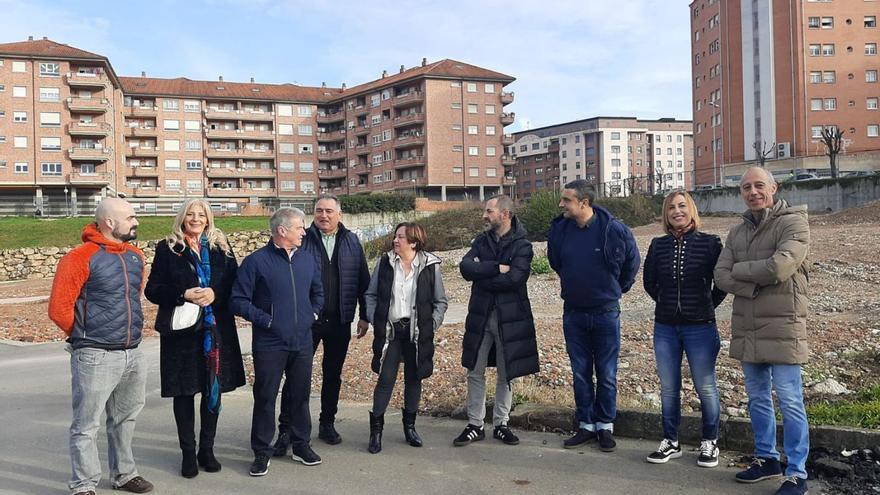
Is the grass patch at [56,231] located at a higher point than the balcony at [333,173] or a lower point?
lower

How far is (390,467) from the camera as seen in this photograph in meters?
5.24

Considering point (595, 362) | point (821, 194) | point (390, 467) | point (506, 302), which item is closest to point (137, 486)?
point (390, 467)

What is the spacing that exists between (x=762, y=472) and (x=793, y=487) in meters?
0.31

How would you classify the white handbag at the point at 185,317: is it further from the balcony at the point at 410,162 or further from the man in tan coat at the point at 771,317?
the balcony at the point at 410,162

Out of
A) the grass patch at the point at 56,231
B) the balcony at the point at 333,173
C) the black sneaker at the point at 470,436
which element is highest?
the balcony at the point at 333,173

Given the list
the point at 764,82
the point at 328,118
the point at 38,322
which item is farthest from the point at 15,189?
the point at 764,82

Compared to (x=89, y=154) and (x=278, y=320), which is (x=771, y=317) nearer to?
(x=278, y=320)

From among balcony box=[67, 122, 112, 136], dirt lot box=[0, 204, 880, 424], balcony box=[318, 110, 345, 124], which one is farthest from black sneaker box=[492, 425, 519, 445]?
balcony box=[318, 110, 345, 124]

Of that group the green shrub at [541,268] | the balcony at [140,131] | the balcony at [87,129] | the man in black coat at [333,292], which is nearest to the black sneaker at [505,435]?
the man in black coat at [333,292]

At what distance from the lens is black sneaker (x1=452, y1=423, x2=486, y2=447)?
5703 millimetres

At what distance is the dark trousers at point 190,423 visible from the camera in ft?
17.0

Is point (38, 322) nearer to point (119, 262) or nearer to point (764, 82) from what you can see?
point (119, 262)

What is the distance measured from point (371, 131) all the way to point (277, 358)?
7700 centimetres

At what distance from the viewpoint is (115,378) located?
4797mm
